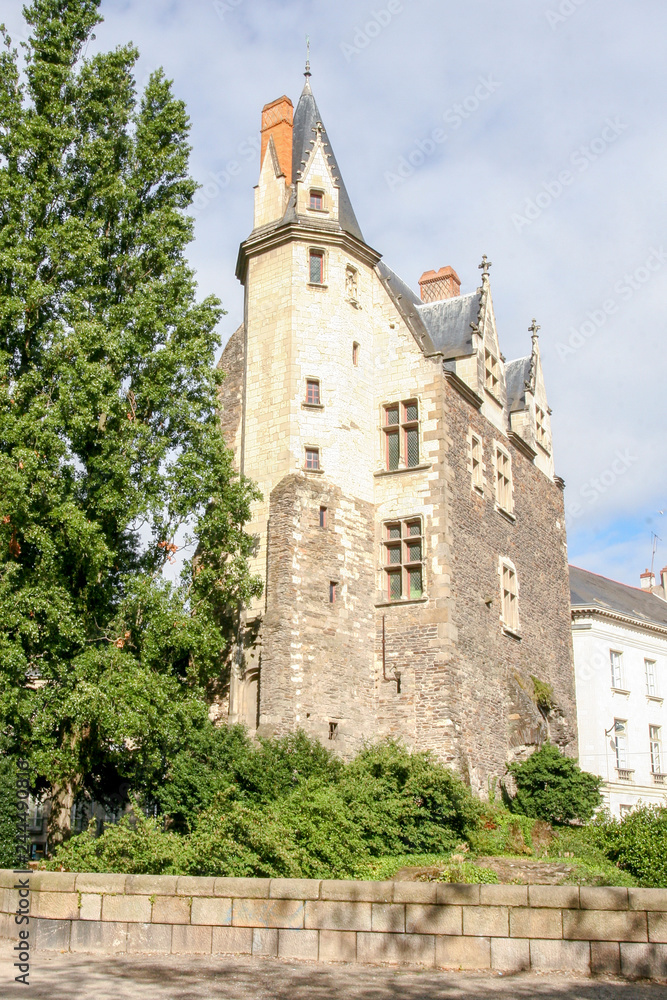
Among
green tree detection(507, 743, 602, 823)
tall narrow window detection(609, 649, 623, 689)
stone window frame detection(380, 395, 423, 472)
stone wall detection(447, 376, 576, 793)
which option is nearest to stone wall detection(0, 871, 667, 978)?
stone wall detection(447, 376, 576, 793)

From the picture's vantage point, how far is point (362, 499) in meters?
23.8

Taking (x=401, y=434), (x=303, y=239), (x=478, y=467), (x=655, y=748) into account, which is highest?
(x=303, y=239)

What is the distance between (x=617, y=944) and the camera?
30.1 ft

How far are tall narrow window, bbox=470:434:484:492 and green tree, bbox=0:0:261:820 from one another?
706 centimetres

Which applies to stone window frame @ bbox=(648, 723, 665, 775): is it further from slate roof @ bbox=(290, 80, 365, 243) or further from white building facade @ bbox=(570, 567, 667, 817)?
slate roof @ bbox=(290, 80, 365, 243)

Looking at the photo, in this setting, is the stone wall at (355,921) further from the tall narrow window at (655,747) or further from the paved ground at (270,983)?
the tall narrow window at (655,747)

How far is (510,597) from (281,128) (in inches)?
537

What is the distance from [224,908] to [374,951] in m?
1.55

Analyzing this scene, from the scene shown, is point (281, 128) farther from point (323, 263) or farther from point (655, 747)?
point (655, 747)

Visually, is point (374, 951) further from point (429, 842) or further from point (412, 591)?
point (412, 591)

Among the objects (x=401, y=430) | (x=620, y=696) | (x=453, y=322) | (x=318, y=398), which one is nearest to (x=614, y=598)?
(x=620, y=696)

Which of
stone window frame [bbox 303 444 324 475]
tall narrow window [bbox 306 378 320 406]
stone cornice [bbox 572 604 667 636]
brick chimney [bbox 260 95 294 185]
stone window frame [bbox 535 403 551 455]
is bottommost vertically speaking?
stone cornice [bbox 572 604 667 636]

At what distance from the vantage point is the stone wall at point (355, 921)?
30.3 feet

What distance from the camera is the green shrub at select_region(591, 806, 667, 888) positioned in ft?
50.1
